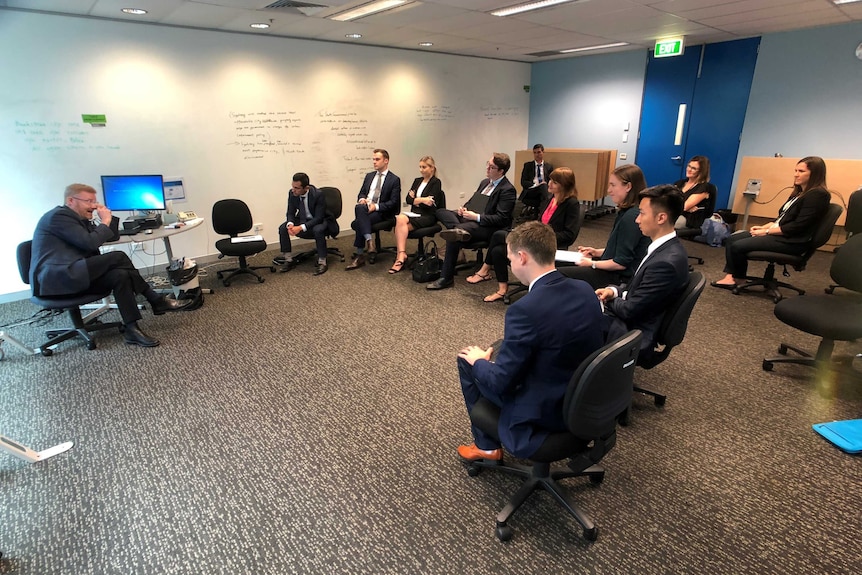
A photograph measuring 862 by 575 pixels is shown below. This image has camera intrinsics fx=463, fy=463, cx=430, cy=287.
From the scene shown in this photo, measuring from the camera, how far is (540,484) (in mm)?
1988

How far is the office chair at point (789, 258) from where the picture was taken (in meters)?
3.88

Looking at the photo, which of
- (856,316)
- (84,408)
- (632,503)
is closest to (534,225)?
(632,503)

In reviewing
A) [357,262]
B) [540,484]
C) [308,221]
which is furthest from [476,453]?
[308,221]

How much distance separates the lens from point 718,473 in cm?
218

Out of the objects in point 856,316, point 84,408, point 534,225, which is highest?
point 534,225

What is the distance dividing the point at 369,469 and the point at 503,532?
726mm

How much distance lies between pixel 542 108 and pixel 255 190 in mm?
5783

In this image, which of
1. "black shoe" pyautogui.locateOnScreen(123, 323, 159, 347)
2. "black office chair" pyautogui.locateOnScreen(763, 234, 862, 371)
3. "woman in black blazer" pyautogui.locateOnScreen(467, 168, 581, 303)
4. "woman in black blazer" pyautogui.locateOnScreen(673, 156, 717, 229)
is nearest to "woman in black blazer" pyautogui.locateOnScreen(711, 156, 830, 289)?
"woman in black blazer" pyautogui.locateOnScreen(673, 156, 717, 229)

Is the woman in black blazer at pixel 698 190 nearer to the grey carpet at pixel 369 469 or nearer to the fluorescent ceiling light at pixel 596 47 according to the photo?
the grey carpet at pixel 369 469

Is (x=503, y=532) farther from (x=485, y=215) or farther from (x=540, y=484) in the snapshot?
(x=485, y=215)

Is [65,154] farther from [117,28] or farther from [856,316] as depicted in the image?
[856,316]

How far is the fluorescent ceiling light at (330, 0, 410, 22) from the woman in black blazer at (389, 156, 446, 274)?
151cm

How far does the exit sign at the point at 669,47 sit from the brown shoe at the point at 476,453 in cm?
643

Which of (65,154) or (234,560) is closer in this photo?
(234,560)
